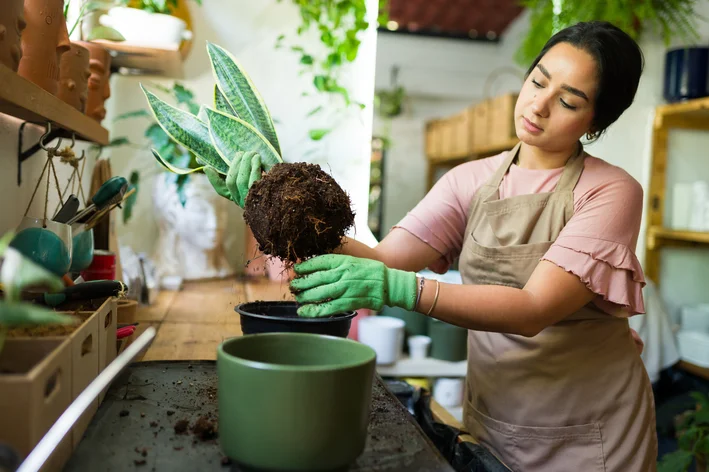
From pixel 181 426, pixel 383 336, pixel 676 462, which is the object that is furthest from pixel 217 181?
pixel 676 462

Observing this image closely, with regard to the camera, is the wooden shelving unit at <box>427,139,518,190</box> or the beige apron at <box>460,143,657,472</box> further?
the wooden shelving unit at <box>427,139,518,190</box>

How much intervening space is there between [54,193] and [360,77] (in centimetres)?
160

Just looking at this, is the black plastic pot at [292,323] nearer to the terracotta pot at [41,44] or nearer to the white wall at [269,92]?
the terracotta pot at [41,44]

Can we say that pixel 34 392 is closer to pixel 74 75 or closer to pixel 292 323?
pixel 292 323

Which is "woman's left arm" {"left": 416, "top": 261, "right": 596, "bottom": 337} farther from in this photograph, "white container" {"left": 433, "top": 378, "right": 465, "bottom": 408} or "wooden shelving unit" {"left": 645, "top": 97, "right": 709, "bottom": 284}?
"wooden shelving unit" {"left": 645, "top": 97, "right": 709, "bottom": 284}

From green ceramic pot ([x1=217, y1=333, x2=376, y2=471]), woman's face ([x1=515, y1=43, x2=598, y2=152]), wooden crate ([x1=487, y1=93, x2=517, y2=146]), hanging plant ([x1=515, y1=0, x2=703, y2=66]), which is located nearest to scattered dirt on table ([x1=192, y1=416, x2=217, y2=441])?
green ceramic pot ([x1=217, y1=333, x2=376, y2=471])

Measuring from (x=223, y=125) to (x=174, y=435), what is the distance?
0.59 metres

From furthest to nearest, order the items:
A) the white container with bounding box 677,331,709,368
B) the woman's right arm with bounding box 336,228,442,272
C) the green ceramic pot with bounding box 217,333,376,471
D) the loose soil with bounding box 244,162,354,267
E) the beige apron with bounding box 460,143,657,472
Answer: the white container with bounding box 677,331,709,368 → the woman's right arm with bounding box 336,228,442,272 → the beige apron with bounding box 460,143,657,472 → the loose soil with bounding box 244,162,354,267 → the green ceramic pot with bounding box 217,333,376,471

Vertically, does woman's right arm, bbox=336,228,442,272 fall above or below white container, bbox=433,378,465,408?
above

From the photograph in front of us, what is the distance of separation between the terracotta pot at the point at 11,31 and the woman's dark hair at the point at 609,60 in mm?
1061

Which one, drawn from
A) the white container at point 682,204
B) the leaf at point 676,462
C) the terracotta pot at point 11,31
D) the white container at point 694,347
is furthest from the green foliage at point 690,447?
the terracotta pot at point 11,31

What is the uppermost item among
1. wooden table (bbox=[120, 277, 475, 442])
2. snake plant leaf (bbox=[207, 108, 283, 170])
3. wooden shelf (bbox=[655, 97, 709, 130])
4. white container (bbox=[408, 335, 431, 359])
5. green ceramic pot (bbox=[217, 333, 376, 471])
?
wooden shelf (bbox=[655, 97, 709, 130])

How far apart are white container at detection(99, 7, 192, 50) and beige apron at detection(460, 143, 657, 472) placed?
1238 millimetres

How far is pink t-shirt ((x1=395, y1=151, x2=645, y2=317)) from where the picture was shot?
108 cm
